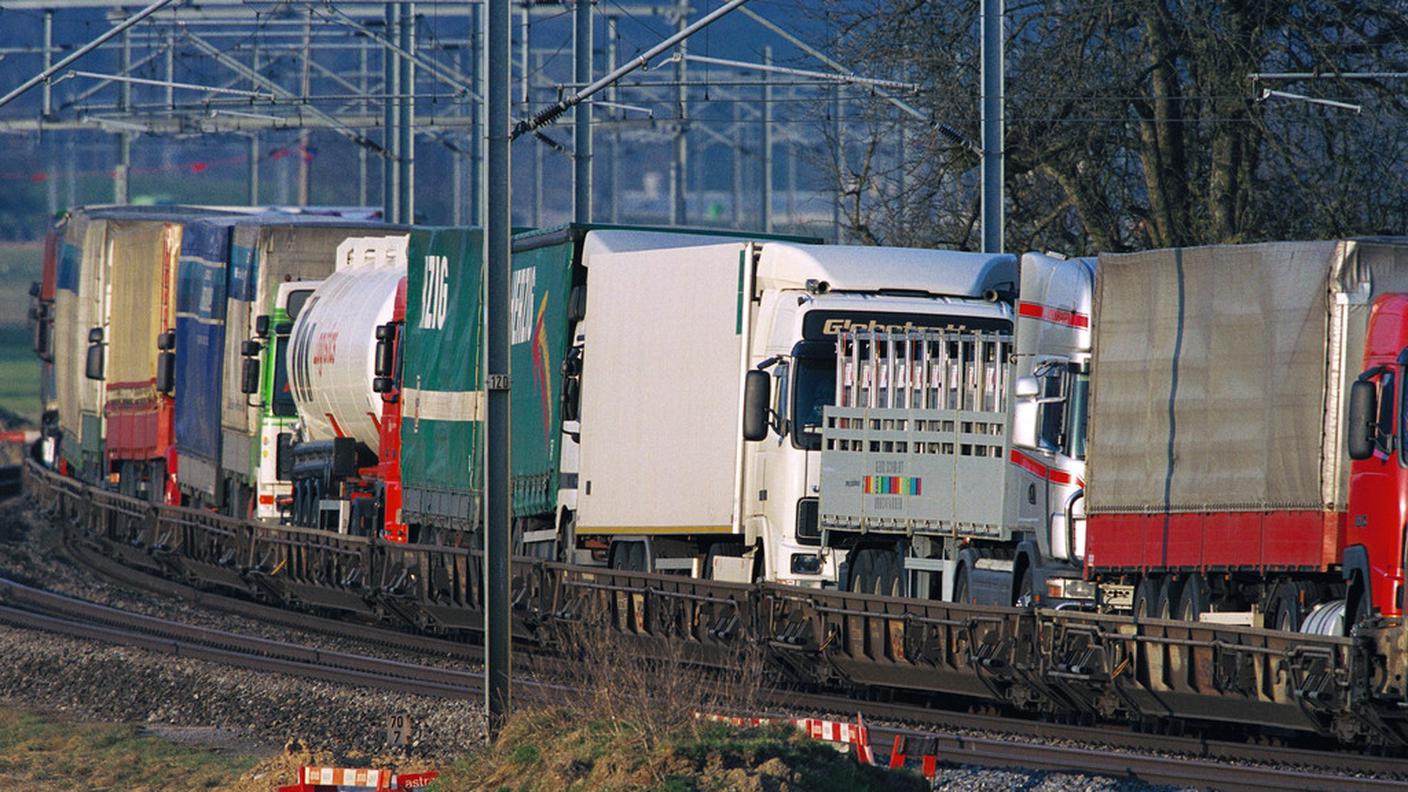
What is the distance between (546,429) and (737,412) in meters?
3.29

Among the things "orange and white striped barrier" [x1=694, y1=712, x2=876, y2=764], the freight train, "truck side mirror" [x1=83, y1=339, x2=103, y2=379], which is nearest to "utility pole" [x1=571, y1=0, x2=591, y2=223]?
the freight train

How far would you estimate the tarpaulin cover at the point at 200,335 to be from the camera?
1359 inches

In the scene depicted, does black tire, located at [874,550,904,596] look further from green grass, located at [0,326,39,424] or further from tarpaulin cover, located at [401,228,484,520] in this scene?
green grass, located at [0,326,39,424]

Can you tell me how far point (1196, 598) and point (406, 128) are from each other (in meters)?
26.1

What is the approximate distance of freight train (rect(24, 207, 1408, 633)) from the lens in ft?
56.1

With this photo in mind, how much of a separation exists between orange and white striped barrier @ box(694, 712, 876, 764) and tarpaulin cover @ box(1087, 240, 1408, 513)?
411cm

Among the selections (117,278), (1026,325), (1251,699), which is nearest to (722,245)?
(1026,325)

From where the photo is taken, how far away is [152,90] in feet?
347

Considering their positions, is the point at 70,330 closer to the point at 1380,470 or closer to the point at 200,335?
the point at 200,335

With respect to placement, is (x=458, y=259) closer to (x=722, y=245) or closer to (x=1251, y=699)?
(x=722, y=245)

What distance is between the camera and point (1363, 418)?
1596cm

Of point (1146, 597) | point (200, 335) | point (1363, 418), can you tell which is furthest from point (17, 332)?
point (1363, 418)

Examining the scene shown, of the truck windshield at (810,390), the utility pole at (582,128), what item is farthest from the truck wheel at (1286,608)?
the utility pole at (582,128)

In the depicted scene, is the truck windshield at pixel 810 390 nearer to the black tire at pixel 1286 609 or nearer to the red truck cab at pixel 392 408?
the black tire at pixel 1286 609
